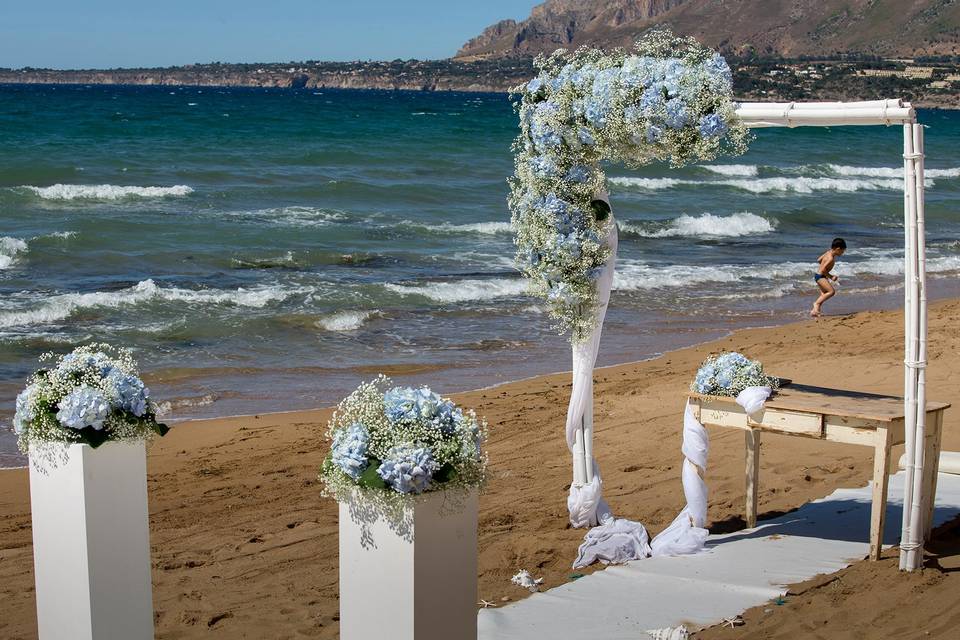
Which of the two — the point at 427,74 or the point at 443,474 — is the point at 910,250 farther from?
the point at 427,74

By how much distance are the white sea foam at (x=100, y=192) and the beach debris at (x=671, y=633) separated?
24296 mm

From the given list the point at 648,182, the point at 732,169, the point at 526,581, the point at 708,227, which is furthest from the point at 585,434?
the point at 732,169

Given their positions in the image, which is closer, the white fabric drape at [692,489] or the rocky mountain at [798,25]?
the white fabric drape at [692,489]

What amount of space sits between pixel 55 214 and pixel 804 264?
1504 cm

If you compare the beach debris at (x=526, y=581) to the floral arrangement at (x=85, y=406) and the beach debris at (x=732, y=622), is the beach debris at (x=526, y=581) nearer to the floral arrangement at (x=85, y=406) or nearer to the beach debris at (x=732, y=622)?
the beach debris at (x=732, y=622)

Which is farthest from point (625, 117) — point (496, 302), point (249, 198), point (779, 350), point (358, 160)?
point (358, 160)

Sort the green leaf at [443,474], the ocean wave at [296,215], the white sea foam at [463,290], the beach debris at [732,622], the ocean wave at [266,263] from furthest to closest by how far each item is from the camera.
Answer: the ocean wave at [296,215], the ocean wave at [266,263], the white sea foam at [463,290], the beach debris at [732,622], the green leaf at [443,474]

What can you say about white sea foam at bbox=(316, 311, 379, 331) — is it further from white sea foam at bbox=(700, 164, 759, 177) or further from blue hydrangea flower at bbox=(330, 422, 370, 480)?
white sea foam at bbox=(700, 164, 759, 177)

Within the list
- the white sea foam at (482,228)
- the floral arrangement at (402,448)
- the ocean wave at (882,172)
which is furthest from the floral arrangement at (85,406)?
the ocean wave at (882,172)

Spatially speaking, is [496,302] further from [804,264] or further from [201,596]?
[201,596]

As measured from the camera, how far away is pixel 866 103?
5.60 metres

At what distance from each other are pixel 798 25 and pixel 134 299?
14656 centimetres

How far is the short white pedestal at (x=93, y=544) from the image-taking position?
15.0 ft

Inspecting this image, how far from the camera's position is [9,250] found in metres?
19.4
